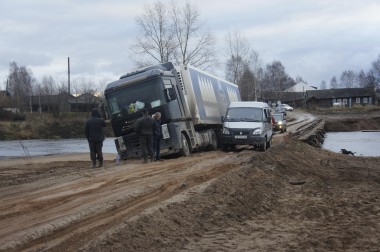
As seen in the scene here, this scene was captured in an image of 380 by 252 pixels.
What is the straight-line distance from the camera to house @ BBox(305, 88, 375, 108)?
407 feet

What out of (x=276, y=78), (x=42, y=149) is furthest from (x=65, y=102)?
(x=276, y=78)

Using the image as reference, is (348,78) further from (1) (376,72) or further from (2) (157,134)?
(2) (157,134)

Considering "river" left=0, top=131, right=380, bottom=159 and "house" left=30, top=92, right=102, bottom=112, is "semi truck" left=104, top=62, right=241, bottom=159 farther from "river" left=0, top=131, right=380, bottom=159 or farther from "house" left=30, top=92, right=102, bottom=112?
"house" left=30, top=92, right=102, bottom=112

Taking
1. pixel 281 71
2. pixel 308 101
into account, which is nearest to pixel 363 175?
pixel 308 101

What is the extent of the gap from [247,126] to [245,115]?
0.84 meters

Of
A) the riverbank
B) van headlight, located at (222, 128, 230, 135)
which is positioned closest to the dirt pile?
van headlight, located at (222, 128, 230, 135)

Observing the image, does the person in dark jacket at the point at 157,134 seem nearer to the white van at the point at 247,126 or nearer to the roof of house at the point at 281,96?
the white van at the point at 247,126

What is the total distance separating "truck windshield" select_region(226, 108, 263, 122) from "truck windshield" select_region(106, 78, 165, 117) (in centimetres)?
510

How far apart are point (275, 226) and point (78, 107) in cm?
9105

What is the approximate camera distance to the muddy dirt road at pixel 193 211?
258 inches

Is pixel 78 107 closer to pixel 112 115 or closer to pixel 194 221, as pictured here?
pixel 112 115

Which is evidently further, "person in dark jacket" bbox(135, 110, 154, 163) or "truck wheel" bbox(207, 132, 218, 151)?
"truck wheel" bbox(207, 132, 218, 151)

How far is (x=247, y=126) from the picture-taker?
2108 cm

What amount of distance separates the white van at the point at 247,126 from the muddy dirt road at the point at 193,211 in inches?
279
